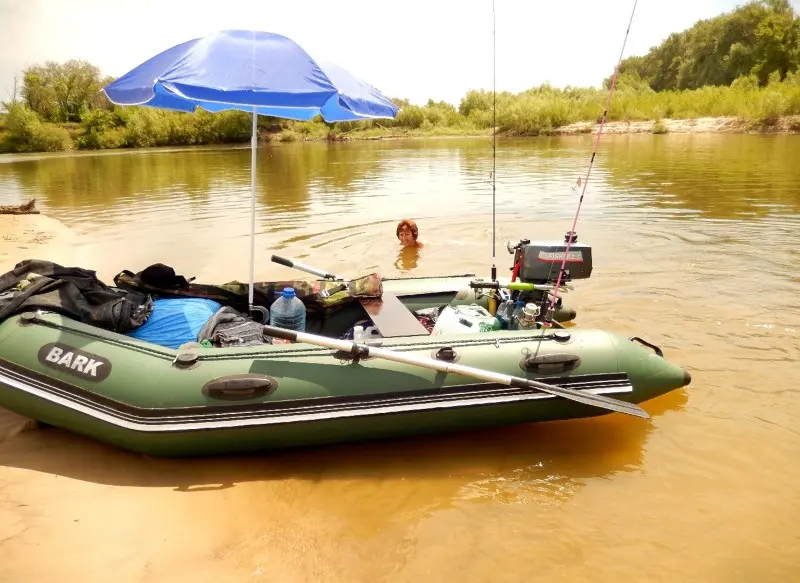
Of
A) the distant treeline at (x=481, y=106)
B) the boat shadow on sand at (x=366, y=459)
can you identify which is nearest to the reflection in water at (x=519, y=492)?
the boat shadow on sand at (x=366, y=459)

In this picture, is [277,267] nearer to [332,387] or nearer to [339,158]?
[332,387]

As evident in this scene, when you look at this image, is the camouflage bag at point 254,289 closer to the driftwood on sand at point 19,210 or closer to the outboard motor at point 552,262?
the outboard motor at point 552,262

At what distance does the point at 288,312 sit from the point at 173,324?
28.2 inches

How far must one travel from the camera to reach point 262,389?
310 centimetres

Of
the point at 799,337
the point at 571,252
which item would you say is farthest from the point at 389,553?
the point at 799,337

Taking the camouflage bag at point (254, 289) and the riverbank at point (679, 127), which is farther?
the riverbank at point (679, 127)

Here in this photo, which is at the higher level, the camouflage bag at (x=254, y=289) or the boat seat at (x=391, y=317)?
the camouflage bag at (x=254, y=289)

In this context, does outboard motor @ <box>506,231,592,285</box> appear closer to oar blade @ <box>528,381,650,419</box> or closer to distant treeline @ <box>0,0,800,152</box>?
oar blade @ <box>528,381,650,419</box>

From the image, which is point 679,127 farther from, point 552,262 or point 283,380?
point 283,380

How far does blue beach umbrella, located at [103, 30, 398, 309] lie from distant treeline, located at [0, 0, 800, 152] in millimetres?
29845

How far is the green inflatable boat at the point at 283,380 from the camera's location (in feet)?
10.2

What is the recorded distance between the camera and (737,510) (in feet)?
9.83

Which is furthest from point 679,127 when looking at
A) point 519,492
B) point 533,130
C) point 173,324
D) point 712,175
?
point 173,324

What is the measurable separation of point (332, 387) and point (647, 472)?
183 centimetres
